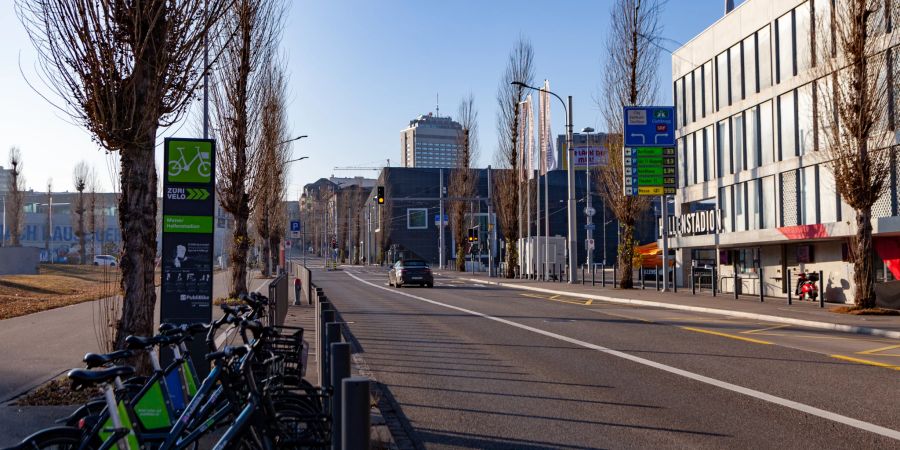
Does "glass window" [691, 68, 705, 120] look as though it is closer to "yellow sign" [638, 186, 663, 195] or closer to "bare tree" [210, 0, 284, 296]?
"yellow sign" [638, 186, 663, 195]

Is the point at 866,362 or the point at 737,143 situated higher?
the point at 737,143

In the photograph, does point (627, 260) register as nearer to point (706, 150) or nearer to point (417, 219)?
point (706, 150)

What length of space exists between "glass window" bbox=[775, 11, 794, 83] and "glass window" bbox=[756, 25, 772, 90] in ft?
1.74

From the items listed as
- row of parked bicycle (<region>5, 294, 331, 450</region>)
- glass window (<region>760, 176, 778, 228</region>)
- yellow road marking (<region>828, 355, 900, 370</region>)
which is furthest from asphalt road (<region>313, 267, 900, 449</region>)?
glass window (<region>760, 176, 778, 228</region>)

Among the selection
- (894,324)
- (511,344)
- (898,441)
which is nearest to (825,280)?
(894,324)

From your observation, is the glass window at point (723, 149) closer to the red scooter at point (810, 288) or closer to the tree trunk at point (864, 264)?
the red scooter at point (810, 288)

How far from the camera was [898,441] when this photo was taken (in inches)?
278

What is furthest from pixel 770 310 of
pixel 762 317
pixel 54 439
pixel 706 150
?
pixel 54 439

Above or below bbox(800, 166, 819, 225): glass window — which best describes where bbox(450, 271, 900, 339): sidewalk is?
below

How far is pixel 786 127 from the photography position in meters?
29.7

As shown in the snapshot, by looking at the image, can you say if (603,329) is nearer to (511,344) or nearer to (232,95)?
(511,344)

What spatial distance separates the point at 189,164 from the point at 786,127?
989 inches

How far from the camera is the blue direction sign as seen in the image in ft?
111

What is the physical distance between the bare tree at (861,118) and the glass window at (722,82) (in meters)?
11.8
